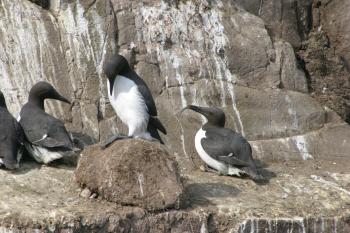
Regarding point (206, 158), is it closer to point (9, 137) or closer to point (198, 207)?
point (198, 207)

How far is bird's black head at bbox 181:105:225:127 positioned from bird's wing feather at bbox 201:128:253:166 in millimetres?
230

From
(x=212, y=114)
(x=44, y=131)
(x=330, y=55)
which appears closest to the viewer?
(x=44, y=131)

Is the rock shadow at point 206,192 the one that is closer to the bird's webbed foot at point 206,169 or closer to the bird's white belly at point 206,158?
the bird's white belly at point 206,158

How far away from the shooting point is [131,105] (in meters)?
9.13

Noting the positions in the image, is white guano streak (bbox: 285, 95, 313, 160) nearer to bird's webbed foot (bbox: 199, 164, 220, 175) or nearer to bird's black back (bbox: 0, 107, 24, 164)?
bird's webbed foot (bbox: 199, 164, 220, 175)

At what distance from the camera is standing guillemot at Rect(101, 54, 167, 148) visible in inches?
360

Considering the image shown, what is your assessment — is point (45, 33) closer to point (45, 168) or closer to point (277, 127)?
point (45, 168)

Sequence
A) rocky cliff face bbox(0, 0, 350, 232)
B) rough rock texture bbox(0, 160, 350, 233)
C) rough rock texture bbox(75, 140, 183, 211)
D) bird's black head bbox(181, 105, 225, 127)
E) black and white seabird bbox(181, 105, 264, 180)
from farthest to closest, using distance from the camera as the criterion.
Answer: rocky cliff face bbox(0, 0, 350, 232), bird's black head bbox(181, 105, 225, 127), black and white seabird bbox(181, 105, 264, 180), rough rock texture bbox(75, 140, 183, 211), rough rock texture bbox(0, 160, 350, 233)

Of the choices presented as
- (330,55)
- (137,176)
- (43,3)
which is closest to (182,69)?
(43,3)

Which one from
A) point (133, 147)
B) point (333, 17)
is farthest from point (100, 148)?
point (333, 17)

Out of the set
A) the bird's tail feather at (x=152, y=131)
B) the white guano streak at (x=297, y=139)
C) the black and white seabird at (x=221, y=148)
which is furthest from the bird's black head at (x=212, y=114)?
the white guano streak at (x=297, y=139)

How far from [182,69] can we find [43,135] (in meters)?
2.93

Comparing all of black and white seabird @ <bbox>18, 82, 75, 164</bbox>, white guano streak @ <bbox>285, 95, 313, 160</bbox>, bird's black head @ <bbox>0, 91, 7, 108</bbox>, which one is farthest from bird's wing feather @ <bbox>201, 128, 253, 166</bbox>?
bird's black head @ <bbox>0, 91, 7, 108</bbox>

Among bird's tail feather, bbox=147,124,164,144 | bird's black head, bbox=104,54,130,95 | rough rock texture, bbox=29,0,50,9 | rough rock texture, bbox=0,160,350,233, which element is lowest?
rough rock texture, bbox=0,160,350,233
